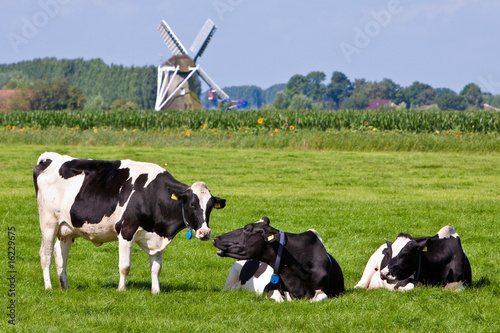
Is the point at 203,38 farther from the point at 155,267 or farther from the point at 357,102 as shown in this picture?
the point at 357,102

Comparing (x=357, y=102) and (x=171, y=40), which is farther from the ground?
(x=171, y=40)

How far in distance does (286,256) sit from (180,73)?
82.2m

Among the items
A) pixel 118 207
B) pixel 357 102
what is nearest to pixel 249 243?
pixel 118 207

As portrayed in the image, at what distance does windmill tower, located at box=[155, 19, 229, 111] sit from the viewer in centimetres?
8744

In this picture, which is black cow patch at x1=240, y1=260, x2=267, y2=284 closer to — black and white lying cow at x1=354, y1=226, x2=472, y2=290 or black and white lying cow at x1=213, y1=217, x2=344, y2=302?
black and white lying cow at x1=213, y1=217, x2=344, y2=302

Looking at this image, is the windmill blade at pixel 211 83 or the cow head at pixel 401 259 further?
the windmill blade at pixel 211 83

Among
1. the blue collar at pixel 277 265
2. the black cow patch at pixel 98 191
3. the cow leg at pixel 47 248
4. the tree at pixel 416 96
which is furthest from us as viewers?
the tree at pixel 416 96

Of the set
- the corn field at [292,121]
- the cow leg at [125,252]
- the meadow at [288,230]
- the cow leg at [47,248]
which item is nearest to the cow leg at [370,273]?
the meadow at [288,230]

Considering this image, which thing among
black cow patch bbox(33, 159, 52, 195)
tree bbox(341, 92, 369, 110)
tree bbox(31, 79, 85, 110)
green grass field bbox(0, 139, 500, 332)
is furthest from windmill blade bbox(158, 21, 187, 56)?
tree bbox(341, 92, 369, 110)

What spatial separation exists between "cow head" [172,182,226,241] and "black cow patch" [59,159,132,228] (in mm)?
854

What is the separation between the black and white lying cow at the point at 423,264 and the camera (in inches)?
341

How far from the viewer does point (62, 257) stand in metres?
9.13

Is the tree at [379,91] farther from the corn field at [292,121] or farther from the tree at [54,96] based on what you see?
the corn field at [292,121]

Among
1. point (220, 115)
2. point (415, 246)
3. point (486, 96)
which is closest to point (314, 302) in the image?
point (415, 246)
